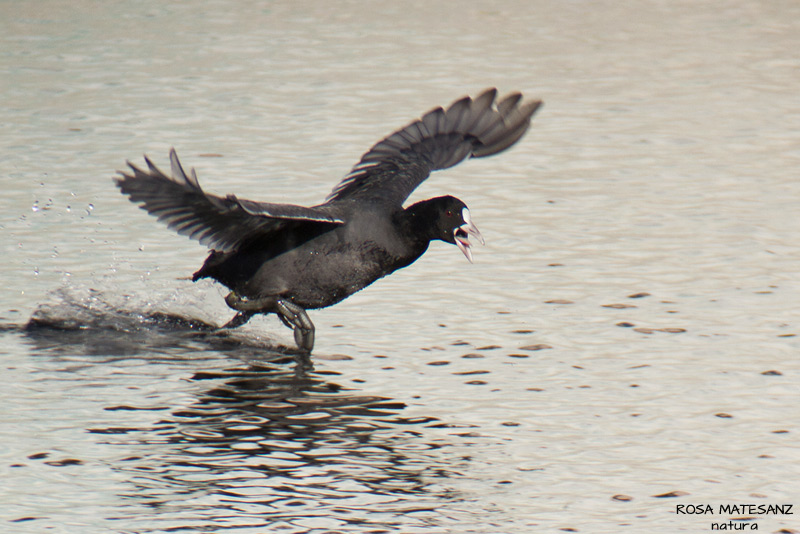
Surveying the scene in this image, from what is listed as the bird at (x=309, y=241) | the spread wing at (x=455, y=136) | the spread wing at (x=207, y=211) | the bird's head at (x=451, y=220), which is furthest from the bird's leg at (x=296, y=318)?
the spread wing at (x=455, y=136)

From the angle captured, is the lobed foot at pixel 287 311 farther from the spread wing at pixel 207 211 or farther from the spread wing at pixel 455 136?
the spread wing at pixel 455 136

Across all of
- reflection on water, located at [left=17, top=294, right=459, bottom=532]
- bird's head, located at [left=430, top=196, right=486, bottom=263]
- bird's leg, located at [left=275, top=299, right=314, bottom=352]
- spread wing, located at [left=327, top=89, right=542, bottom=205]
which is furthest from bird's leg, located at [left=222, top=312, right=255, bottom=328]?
bird's head, located at [left=430, top=196, right=486, bottom=263]

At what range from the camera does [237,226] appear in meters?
7.95

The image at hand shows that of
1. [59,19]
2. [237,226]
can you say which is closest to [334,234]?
[237,226]

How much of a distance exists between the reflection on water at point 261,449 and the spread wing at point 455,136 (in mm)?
1550

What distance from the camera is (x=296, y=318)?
827 centimetres

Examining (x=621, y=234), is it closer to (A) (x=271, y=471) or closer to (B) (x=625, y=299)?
(B) (x=625, y=299)

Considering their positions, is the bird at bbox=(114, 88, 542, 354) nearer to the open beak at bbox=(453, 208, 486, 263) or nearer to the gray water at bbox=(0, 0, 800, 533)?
the open beak at bbox=(453, 208, 486, 263)

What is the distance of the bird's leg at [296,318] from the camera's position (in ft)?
27.1

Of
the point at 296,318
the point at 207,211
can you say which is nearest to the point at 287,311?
the point at 296,318

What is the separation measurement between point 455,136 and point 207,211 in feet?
8.01

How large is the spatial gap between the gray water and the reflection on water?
0.06 ft

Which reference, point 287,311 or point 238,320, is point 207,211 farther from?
point 238,320

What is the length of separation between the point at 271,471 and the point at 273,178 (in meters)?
5.66
